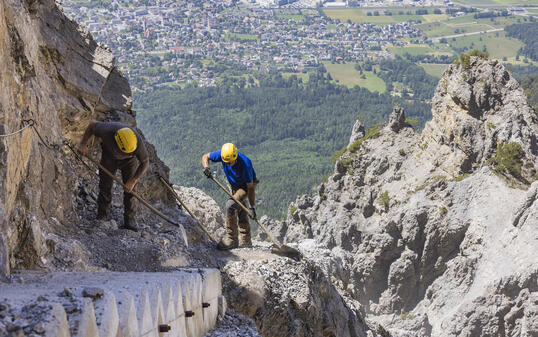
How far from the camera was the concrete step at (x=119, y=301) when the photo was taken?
496 centimetres

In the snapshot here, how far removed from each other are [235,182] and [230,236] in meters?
1.36

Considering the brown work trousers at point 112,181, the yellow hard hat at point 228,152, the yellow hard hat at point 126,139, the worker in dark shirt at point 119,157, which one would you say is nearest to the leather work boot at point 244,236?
A: the yellow hard hat at point 228,152

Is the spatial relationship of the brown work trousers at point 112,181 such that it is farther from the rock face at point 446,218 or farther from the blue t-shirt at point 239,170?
the rock face at point 446,218

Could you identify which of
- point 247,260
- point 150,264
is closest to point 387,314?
point 247,260

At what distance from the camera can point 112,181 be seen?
10.7 meters

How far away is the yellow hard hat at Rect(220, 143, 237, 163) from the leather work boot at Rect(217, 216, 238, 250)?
1.65 meters

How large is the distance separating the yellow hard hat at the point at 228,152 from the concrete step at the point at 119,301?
358cm

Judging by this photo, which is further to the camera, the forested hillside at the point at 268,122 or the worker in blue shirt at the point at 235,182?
the forested hillside at the point at 268,122

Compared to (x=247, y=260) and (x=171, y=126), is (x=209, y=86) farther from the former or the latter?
(x=247, y=260)

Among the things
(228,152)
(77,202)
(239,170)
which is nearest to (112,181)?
(77,202)

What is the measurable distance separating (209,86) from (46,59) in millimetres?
167388

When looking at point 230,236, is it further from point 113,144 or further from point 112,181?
point 113,144

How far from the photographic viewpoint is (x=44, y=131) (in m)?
10.5

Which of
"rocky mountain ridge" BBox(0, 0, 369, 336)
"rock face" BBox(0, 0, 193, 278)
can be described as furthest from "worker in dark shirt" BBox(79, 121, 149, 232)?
"rock face" BBox(0, 0, 193, 278)
